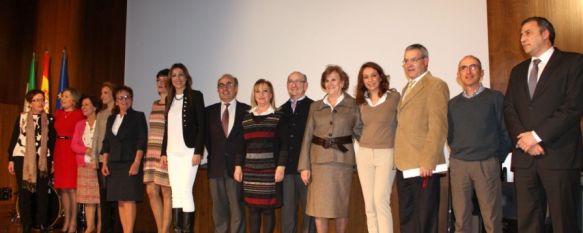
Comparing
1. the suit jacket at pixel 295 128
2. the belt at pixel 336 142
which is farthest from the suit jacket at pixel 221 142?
the belt at pixel 336 142

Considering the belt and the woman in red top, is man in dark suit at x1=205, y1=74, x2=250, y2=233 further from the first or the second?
the woman in red top

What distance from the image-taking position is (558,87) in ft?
9.56

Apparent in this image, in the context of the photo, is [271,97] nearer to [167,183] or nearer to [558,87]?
[167,183]

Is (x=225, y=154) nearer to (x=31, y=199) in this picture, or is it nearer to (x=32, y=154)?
(x=32, y=154)

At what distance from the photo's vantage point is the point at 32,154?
5215 mm

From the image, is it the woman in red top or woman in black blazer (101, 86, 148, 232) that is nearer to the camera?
woman in black blazer (101, 86, 148, 232)

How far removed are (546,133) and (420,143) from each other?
74cm

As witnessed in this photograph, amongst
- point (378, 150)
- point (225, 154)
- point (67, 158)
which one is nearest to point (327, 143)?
point (378, 150)

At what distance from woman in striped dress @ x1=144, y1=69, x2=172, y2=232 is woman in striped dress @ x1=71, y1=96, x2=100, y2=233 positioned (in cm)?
72

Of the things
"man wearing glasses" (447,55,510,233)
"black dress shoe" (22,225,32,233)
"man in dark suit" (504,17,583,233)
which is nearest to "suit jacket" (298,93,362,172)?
"man wearing glasses" (447,55,510,233)

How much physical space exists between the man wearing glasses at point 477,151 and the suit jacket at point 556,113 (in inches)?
13.1

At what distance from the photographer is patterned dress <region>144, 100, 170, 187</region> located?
4.43 meters

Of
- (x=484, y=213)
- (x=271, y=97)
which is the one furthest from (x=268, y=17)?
(x=484, y=213)

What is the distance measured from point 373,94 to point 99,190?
2.75 m
